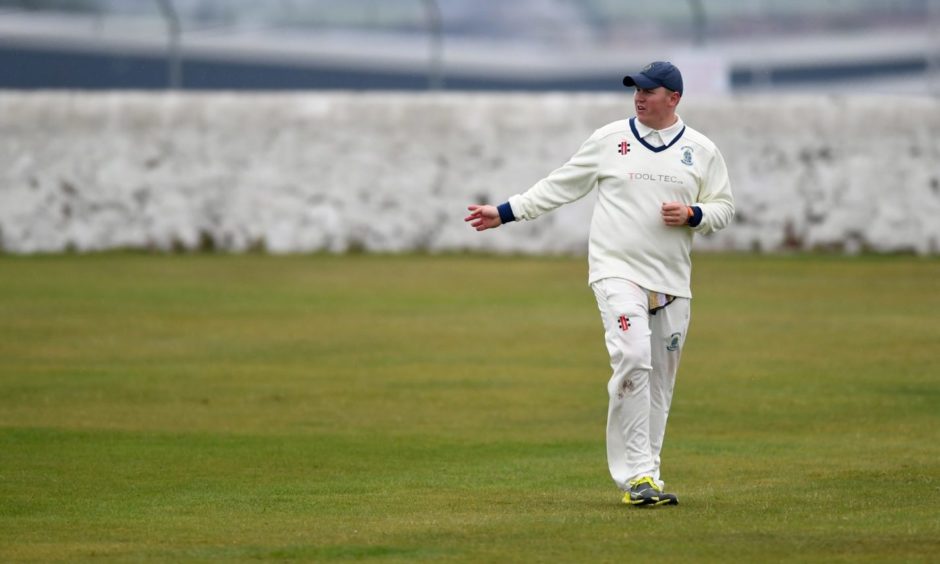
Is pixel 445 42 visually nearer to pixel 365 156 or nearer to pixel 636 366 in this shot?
pixel 365 156

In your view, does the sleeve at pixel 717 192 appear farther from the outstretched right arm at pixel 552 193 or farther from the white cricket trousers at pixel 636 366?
the outstretched right arm at pixel 552 193

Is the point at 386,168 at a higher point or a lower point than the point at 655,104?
lower

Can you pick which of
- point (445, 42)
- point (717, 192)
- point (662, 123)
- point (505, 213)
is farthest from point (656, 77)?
point (445, 42)

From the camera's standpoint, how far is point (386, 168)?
2642 cm

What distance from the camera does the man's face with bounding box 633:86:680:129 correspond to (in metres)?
9.09

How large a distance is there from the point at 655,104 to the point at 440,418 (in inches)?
171

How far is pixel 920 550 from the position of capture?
7.49 meters

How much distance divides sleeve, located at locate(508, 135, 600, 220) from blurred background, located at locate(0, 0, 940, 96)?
17495 millimetres

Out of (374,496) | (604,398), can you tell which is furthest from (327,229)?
(374,496)

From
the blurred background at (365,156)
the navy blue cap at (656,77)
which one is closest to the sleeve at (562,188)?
the navy blue cap at (656,77)

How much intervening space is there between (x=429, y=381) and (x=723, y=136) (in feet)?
39.3

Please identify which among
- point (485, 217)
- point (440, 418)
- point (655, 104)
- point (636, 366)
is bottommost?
point (440, 418)

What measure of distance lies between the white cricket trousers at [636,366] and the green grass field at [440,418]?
31 centimetres

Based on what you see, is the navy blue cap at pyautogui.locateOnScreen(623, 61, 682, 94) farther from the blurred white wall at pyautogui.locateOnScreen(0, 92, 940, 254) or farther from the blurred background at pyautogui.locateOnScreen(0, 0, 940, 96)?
the blurred background at pyautogui.locateOnScreen(0, 0, 940, 96)
